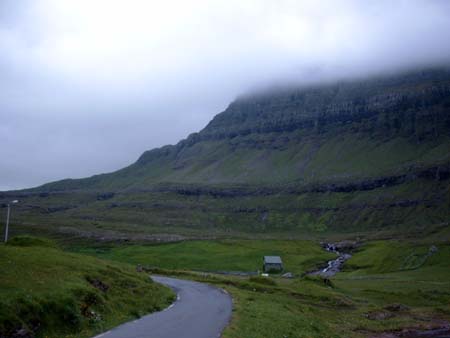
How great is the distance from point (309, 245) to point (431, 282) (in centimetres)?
10125

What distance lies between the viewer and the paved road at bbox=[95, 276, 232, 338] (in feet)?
95.3

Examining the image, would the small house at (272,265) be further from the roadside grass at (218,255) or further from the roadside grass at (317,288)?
the roadside grass at (317,288)

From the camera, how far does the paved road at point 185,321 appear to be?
2905 cm

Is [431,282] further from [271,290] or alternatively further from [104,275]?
[104,275]

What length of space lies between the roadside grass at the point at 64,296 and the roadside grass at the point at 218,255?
89223 millimetres

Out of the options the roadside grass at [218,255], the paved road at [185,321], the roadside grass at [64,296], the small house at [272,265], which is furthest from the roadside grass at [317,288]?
the roadside grass at [64,296]

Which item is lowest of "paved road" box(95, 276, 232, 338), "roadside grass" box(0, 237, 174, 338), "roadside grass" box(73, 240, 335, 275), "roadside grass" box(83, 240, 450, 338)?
"roadside grass" box(73, 240, 335, 275)

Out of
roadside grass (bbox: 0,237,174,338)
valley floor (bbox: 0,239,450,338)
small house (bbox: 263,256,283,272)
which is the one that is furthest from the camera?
small house (bbox: 263,256,283,272)

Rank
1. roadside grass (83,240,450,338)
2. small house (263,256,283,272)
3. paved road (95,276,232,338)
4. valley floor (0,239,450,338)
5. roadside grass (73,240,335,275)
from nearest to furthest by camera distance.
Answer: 1. paved road (95,276,232,338)
2. valley floor (0,239,450,338)
3. roadside grass (83,240,450,338)
4. small house (263,256,283,272)
5. roadside grass (73,240,335,275)

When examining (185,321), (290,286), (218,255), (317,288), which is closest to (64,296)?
(185,321)

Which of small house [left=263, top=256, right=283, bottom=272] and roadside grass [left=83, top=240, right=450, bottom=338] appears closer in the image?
roadside grass [left=83, top=240, right=450, bottom=338]

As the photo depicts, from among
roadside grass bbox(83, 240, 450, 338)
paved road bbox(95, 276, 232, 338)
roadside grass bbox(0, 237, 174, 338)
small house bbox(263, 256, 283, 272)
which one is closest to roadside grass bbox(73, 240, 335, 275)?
roadside grass bbox(83, 240, 450, 338)

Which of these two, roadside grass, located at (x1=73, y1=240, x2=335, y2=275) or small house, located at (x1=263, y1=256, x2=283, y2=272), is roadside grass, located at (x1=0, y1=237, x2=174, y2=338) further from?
roadside grass, located at (x1=73, y1=240, x2=335, y2=275)

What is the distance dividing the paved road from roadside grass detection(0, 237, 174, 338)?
4.59ft
